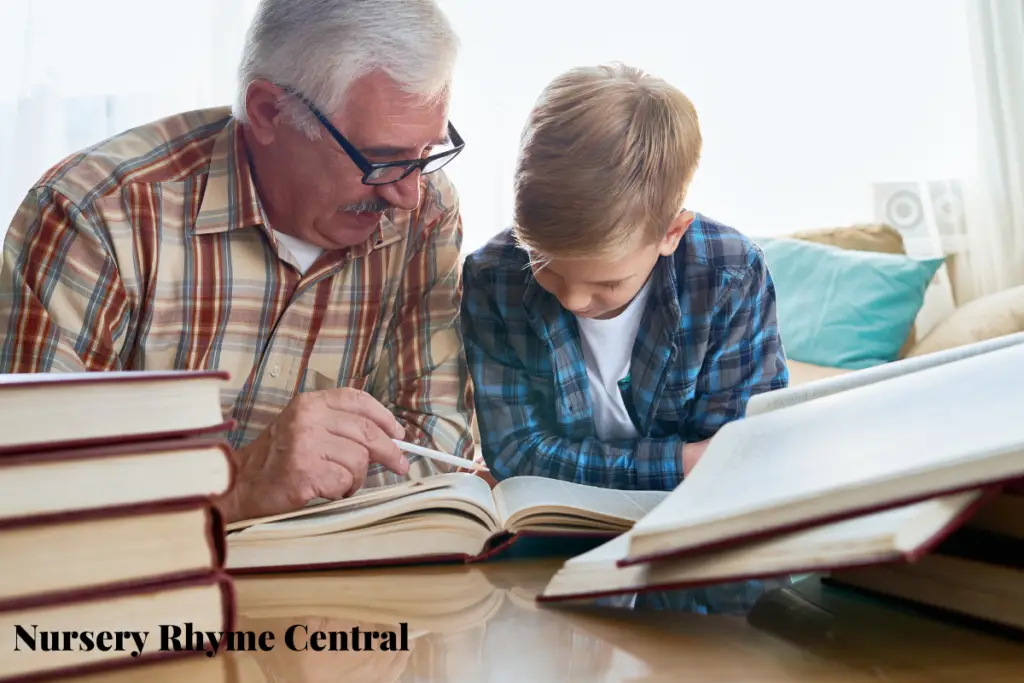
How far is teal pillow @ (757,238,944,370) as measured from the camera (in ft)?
8.87

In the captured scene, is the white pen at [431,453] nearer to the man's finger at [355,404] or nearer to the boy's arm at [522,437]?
the man's finger at [355,404]

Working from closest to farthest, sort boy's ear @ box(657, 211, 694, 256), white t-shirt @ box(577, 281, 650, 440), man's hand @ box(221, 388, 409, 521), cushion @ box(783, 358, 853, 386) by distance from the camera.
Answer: man's hand @ box(221, 388, 409, 521)
boy's ear @ box(657, 211, 694, 256)
white t-shirt @ box(577, 281, 650, 440)
cushion @ box(783, 358, 853, 386)

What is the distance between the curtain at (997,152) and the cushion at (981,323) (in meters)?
0.56

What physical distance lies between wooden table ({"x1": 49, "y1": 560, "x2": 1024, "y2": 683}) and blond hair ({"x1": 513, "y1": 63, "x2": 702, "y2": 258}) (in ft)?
1.93

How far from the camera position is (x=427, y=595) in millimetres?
663

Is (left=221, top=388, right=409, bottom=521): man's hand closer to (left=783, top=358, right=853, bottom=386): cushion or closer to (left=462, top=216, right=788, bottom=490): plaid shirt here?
(left=462, top=216, right=788, bottom=490): plaid shirt

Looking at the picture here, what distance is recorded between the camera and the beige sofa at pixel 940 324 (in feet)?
8.37

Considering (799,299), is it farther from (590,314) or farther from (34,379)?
(34,379)

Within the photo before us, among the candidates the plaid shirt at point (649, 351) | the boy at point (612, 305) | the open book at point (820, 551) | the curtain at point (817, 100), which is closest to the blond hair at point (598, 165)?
the boy at point (612, 305)

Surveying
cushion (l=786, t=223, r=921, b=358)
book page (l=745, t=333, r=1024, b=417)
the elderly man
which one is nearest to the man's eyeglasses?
the elderly man

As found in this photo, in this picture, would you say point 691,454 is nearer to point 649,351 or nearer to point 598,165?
point 649,351

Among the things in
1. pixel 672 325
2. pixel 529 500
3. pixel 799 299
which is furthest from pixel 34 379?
pixel 799 299

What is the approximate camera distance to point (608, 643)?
0.53 metres

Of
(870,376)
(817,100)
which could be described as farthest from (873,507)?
(817,100)
